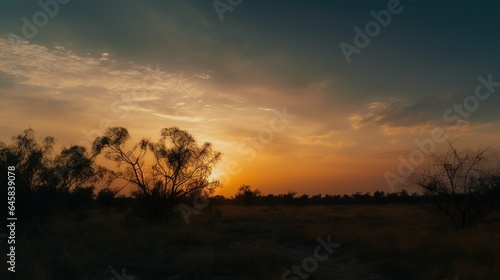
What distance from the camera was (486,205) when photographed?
2211 centimetres

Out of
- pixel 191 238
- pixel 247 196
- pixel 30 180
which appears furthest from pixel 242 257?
pixel 247 196

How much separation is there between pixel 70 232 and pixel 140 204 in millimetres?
6661

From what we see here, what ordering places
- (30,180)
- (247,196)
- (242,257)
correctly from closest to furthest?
(242,257)
(30,180)
(247,196)

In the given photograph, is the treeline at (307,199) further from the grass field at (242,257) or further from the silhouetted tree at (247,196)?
the grass field at (242,257)

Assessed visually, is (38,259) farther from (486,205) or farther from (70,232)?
(486,205)

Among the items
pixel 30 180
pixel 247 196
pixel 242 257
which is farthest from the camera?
pixel 247 196

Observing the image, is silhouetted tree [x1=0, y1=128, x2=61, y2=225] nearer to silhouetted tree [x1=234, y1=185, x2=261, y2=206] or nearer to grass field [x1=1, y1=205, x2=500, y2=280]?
grass field [x1=1, y1=205, x2=500, y2=280]

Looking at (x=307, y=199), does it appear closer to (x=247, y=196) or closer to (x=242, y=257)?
(x=247, y=196)

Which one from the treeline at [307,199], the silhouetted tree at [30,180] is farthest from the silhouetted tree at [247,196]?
the silhouetted tree at [30,180]

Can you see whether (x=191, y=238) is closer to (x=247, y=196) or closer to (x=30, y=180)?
(x=30, y=180)

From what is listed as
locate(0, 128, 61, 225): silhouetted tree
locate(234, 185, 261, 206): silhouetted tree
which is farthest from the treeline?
locate(0, 128, 61, 225): silhouetted tree

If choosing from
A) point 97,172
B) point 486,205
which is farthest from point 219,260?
point 97,172

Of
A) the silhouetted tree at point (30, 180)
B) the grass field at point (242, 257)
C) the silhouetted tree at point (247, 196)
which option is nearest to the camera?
the grass field at point (242, 257)

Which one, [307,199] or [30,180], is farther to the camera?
[307,199]
